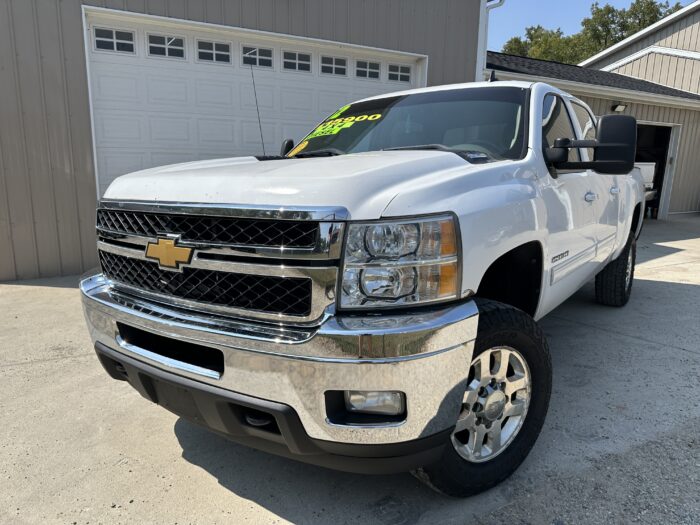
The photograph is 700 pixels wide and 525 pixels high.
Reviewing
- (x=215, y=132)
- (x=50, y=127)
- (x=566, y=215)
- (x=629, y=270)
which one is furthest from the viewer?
(x=215, y=132)

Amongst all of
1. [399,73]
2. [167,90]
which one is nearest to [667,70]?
[399,73]

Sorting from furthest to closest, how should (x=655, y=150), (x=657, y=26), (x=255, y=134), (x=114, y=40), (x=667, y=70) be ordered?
(x=657, y=26) < (x=667, y=70) < (x=655, y=150) < (x=255, y=134) < (x=114, y=40)

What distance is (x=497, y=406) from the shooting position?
7.40 feet

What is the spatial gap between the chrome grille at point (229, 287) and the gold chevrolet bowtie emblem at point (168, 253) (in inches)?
1.5

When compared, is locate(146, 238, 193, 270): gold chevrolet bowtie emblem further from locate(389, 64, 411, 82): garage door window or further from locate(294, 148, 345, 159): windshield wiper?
locate(389, 64, 411, 82): garage door window

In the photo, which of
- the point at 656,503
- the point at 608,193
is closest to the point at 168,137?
the point at 608,193

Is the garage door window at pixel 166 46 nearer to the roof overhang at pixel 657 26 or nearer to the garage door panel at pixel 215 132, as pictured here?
the garage door panel at pixel 215 132

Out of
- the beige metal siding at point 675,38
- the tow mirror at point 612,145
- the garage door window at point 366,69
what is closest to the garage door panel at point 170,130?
the garage door window at point 366,69

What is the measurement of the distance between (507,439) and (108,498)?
1.82 meters

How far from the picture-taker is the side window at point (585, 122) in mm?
3928

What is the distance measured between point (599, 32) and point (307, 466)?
51.2 m

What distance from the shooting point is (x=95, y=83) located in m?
6.45

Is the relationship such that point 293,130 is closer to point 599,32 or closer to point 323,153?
point 323,153

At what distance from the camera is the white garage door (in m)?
6.54
